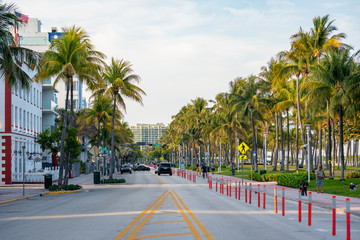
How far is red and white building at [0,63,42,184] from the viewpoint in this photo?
4231 centimetres

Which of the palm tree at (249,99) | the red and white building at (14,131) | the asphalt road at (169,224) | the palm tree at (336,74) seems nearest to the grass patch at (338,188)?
the palm tree at (336,74)

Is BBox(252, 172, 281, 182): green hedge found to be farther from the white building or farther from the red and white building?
the white building

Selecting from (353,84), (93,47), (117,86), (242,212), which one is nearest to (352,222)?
(242,212)

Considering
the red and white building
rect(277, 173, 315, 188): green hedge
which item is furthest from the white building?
rect(277, 173, 315, 188): green hedge

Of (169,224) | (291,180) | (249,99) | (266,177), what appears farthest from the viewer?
(249,99)

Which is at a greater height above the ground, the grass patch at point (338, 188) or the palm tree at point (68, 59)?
the palm tree at point (68, 59)

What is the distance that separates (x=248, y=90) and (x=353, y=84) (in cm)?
2651

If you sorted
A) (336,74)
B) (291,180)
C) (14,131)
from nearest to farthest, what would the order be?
(291,180) → (336,74) → (14,131)

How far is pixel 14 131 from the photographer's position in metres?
43.7

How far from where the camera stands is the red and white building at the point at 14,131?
4231 centimetres

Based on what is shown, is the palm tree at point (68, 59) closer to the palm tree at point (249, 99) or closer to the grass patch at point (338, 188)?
the grass patch at point (338, 188)

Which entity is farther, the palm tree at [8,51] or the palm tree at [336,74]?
the palm tree at [336,74]

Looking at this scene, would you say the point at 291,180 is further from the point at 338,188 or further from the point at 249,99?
the point at 249,99

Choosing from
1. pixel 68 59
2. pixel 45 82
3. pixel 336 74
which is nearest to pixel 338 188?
pixel 336 74
